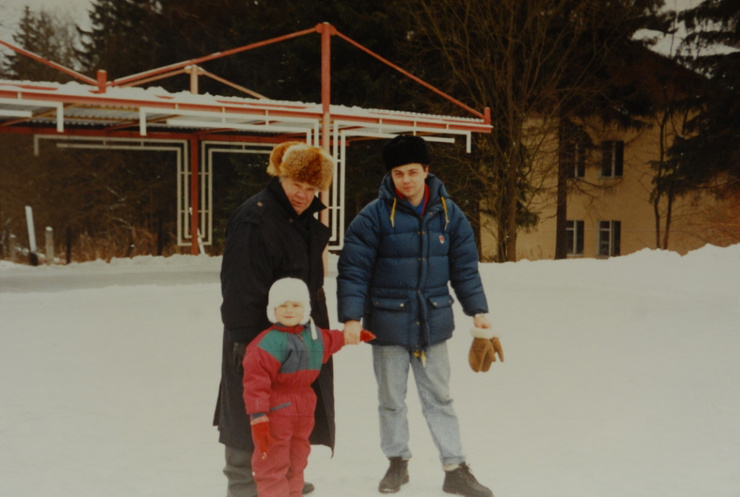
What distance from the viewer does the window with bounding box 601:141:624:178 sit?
24859mm

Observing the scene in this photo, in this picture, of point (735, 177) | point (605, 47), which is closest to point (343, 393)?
point (605, 47)

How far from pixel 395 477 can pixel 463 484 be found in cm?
33

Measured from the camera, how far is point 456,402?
538 cm

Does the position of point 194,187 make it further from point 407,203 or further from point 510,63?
point 407,203

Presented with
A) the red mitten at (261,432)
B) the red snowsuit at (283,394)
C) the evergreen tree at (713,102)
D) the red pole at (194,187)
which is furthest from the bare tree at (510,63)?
the red mitten at (261,432)

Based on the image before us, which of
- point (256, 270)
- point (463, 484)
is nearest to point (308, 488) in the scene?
point (463, 484)

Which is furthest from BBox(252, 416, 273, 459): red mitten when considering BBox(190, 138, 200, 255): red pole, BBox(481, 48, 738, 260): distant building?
BBox(481, 48, 738, 260): distant building

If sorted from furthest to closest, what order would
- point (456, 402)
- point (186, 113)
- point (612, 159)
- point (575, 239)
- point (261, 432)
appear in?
point (575, 239)
point (612, 159)
point (186, 113)
point (456, 402)
point (261, 432)

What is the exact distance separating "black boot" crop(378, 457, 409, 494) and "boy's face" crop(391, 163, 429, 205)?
1251 millimetres

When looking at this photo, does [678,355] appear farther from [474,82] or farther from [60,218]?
[60,218]

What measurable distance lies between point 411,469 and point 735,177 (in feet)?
67.2

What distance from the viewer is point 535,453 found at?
14.0 ft

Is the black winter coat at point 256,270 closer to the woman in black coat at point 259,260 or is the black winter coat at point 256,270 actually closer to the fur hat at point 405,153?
the woman in black coat at point 259,260

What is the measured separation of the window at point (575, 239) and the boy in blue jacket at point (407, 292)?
23669mm
